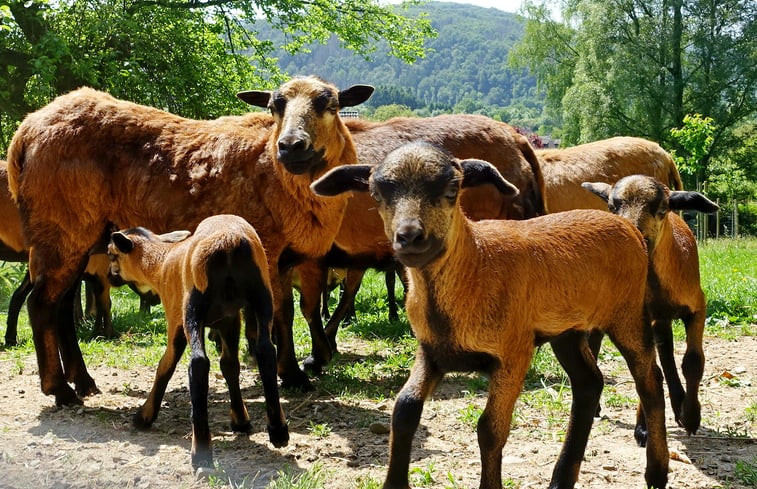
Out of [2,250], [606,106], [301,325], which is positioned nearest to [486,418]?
[301,325]

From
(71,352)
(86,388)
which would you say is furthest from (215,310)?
(71,352)

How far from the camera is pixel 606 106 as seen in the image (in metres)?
41.5

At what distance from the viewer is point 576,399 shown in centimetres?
465

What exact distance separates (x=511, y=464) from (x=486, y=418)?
43.9 inches

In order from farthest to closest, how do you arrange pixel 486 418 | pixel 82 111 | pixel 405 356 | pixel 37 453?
pixel 405 356
pixel 82 111
pixel 37 453
pixel 486 418

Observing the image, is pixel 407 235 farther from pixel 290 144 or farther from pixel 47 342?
pixel 47 342

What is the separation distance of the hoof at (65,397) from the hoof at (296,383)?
169 centimetres

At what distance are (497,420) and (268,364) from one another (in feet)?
5.49

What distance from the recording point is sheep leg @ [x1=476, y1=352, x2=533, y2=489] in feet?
13.0

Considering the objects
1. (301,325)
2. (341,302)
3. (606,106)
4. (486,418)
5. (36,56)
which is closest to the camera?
(486,418)

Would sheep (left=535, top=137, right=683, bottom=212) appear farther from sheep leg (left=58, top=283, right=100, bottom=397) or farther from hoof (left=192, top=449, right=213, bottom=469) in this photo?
hoof (left=192, top=449, right=213, bottom=469)

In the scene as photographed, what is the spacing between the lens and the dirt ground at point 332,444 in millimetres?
4629

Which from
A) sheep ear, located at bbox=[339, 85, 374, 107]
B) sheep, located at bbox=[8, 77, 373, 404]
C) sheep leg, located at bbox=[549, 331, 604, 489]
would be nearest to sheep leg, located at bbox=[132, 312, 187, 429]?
sheep, located at bbox=[8, 77, 373, 404]

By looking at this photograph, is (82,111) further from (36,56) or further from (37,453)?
(36,56)
